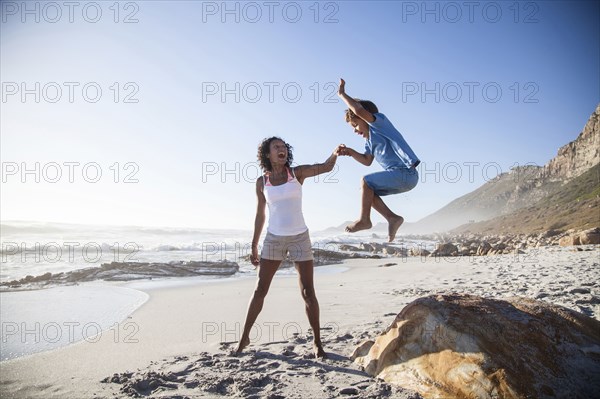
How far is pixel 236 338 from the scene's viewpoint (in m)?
4.65

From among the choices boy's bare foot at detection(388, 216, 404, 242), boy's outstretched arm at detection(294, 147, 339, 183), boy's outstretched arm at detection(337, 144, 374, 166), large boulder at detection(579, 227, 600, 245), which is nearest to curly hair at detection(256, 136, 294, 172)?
boy's outstretched arm at detection(294, 147, 339, 183)

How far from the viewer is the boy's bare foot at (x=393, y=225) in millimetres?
4145

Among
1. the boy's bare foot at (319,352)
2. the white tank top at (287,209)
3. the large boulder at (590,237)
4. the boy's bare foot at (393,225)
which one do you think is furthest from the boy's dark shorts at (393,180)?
the large boulder at (590,237)

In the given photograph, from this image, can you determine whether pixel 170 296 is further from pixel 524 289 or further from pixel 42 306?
pixel 524 289

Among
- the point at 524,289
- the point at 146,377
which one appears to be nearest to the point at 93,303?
the point at 146,377

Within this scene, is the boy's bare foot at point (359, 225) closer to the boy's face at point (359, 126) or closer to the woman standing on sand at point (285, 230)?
the woman standing on sand at point (285, 230)

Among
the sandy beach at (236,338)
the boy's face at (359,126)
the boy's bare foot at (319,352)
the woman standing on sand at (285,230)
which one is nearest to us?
the sandy beach at (236,338)

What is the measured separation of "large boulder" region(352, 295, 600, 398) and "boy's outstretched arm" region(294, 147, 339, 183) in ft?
5.80

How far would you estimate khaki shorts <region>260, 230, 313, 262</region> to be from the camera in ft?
12.7

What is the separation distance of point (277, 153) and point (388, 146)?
131 centimetres

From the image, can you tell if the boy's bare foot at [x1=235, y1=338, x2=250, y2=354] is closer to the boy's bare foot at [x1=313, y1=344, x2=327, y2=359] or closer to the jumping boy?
the boy's bare foot at [x1=313, y1=344, x2=327, y2=359]

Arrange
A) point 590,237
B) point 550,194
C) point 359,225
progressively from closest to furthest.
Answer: point 359,225 < point 590,237 < point 550,194

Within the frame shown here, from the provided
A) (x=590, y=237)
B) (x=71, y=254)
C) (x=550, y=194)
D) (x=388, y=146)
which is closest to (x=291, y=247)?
(x=388, y=146)

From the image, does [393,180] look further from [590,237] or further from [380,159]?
[590,237]
